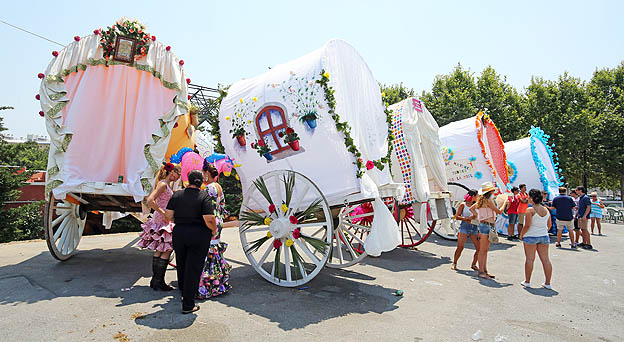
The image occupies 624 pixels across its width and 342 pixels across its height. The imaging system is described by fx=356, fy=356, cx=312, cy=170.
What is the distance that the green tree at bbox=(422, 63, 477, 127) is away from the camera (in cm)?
2089

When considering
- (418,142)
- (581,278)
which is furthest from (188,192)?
(581,278)

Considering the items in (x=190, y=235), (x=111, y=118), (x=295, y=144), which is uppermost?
(x=111, y=118)

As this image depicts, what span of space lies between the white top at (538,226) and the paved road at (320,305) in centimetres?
86

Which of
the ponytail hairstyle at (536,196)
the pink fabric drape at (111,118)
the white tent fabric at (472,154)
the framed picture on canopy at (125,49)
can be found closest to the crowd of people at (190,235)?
the pink fabric drape at (111,118)

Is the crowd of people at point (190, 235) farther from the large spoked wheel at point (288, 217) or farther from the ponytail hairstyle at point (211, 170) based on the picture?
the large spoked wheel at point (288, 217)

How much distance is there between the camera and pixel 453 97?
70.3ft

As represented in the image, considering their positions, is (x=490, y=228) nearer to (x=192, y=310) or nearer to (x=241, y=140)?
(x=241, y=140)

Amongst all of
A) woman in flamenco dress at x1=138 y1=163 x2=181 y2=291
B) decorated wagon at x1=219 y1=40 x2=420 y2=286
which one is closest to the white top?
decorated wagon at x1=219 y1=40 x2=420 y2=286

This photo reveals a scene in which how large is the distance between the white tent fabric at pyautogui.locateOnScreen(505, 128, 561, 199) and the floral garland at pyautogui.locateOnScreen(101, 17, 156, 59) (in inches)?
451

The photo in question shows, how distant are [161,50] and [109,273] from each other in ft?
11.9

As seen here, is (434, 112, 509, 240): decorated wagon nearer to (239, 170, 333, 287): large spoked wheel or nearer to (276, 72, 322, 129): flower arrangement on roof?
(239, 170, 333, 287): large spoked wheel

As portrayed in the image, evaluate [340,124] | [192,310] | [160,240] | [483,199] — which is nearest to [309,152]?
[340,124]

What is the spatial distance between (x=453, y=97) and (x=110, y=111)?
20003 millimetres

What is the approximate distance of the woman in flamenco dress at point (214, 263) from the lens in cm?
453
